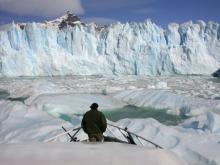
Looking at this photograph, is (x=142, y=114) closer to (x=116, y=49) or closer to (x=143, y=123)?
(x=143, y=123)

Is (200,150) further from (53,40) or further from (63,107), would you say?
(53,40)

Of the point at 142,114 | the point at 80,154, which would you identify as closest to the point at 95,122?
the point at 80,154

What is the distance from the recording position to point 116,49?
38.4 metres

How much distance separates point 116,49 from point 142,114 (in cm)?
2477

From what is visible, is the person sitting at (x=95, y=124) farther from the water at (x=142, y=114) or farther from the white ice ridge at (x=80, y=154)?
the water at (x=142, y=114)

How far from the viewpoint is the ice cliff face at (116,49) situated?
37.0 meters

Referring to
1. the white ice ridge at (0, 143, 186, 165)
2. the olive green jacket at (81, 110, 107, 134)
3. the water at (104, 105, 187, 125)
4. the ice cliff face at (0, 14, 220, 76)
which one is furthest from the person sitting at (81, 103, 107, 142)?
the ice cliff face at (0, 14, 220, 76)

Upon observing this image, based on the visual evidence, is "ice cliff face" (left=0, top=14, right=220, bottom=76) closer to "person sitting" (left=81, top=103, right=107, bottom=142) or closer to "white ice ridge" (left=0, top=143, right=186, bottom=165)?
"person sitting" (left=81, top=103, right=107, bottom=142)

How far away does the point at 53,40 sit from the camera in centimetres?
3956

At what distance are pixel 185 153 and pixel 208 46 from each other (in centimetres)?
3445

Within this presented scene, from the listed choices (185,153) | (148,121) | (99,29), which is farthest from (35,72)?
(185,153)

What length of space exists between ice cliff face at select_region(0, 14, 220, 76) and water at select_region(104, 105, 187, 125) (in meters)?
21.6

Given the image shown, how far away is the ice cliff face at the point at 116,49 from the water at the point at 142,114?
71.0ft

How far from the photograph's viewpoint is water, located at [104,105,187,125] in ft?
41.7
